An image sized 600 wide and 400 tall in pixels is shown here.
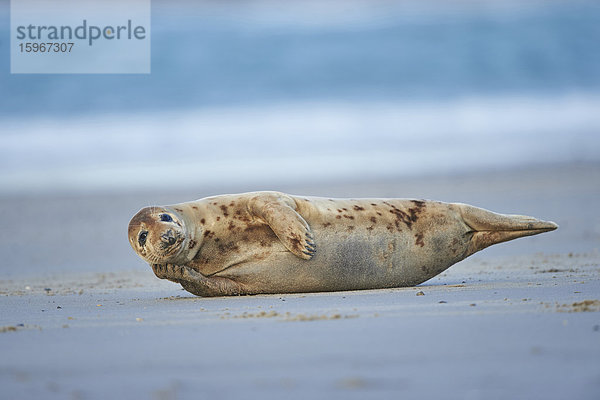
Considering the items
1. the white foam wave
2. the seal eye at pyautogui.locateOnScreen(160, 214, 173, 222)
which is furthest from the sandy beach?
the white foam wave

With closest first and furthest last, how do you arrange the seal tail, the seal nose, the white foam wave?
the seal nose < the seal tail < the white foam wave

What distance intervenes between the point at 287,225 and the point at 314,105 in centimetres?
1490

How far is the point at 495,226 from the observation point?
6629mm

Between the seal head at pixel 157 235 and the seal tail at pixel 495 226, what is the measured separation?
7.16ft

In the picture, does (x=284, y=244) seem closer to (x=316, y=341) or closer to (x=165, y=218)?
(x=165, y=218)

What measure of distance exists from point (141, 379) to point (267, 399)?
520 millimetres

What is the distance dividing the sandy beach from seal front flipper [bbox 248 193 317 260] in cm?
32

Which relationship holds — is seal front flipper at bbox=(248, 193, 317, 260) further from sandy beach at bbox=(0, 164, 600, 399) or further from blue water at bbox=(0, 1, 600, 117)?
blue water at bbox=(0, 1, 600, 117)

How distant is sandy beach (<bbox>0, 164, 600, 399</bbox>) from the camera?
2639 millimetres

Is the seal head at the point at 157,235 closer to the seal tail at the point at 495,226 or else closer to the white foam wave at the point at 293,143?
the seal tail at the point at 495,226

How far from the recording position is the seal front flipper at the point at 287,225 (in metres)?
5.80

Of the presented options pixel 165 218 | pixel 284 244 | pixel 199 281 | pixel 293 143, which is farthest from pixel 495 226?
pixel 293 143

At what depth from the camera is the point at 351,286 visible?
6152 mm

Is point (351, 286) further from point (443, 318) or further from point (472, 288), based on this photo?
point (443, 318)
